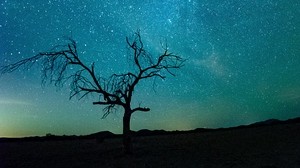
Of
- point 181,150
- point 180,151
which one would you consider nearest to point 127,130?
point 180,151

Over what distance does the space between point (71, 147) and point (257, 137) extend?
1281cm

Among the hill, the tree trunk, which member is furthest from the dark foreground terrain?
the tree trunk

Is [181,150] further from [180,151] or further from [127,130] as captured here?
[127,130]

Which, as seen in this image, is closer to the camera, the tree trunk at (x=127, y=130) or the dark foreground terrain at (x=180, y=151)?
the dark foreground terrain at (x=180, y=151)

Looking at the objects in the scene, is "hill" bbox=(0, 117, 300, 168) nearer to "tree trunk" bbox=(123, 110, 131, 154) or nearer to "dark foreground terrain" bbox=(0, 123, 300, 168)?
"dark foreground terrain" bbox=(0, 123, 300, 168)

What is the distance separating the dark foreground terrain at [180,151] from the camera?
20.5 m

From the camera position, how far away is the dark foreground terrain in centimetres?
2055

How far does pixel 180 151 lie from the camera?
2391 cm

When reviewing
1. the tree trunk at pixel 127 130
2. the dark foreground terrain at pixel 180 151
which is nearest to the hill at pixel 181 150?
the dark foreground terrain at pixel 180 151

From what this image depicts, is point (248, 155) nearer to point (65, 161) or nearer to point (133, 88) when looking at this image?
point (133, 88)

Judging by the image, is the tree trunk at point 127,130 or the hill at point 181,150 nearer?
the hill at point 181,150

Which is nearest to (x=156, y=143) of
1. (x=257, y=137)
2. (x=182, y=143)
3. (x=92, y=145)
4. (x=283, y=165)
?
(x=182, y=143)

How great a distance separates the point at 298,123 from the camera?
96.0 feet

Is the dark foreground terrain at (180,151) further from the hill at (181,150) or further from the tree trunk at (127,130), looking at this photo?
the tree trunk at (127,130)
